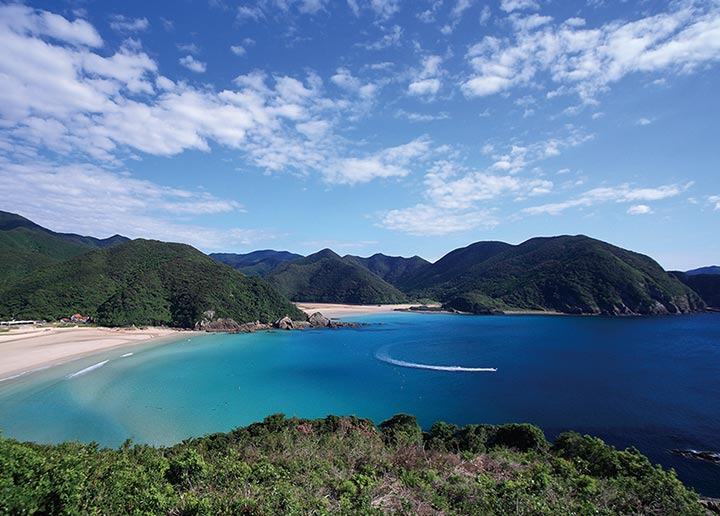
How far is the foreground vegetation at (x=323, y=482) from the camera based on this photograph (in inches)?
262

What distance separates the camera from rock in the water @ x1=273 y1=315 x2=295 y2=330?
82750 mm

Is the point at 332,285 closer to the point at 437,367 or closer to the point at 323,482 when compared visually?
the point at 437,367

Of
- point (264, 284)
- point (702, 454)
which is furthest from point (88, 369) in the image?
point (264, 284)

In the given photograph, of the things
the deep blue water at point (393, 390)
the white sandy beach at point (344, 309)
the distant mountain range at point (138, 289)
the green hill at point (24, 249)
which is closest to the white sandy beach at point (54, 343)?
the deep blue water at point (393, 390)

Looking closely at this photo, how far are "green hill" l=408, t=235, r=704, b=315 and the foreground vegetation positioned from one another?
4250 inches

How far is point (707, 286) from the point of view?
384 ft

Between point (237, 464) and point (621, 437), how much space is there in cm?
2544

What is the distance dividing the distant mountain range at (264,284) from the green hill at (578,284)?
347 mm

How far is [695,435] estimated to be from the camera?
23.6 metres

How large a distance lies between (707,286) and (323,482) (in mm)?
159515

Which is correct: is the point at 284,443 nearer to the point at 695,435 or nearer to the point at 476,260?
the point at 695,435

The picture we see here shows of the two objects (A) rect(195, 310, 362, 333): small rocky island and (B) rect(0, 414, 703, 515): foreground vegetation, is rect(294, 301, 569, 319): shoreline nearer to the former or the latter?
(A) rect(195, 310, 362, 333): small rocky island

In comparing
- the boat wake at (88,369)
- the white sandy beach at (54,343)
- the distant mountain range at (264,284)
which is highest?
the distant mountain range at (264,284)

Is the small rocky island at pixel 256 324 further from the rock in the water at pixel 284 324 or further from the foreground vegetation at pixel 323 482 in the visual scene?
the foreground vegetation at pixel 323 482
